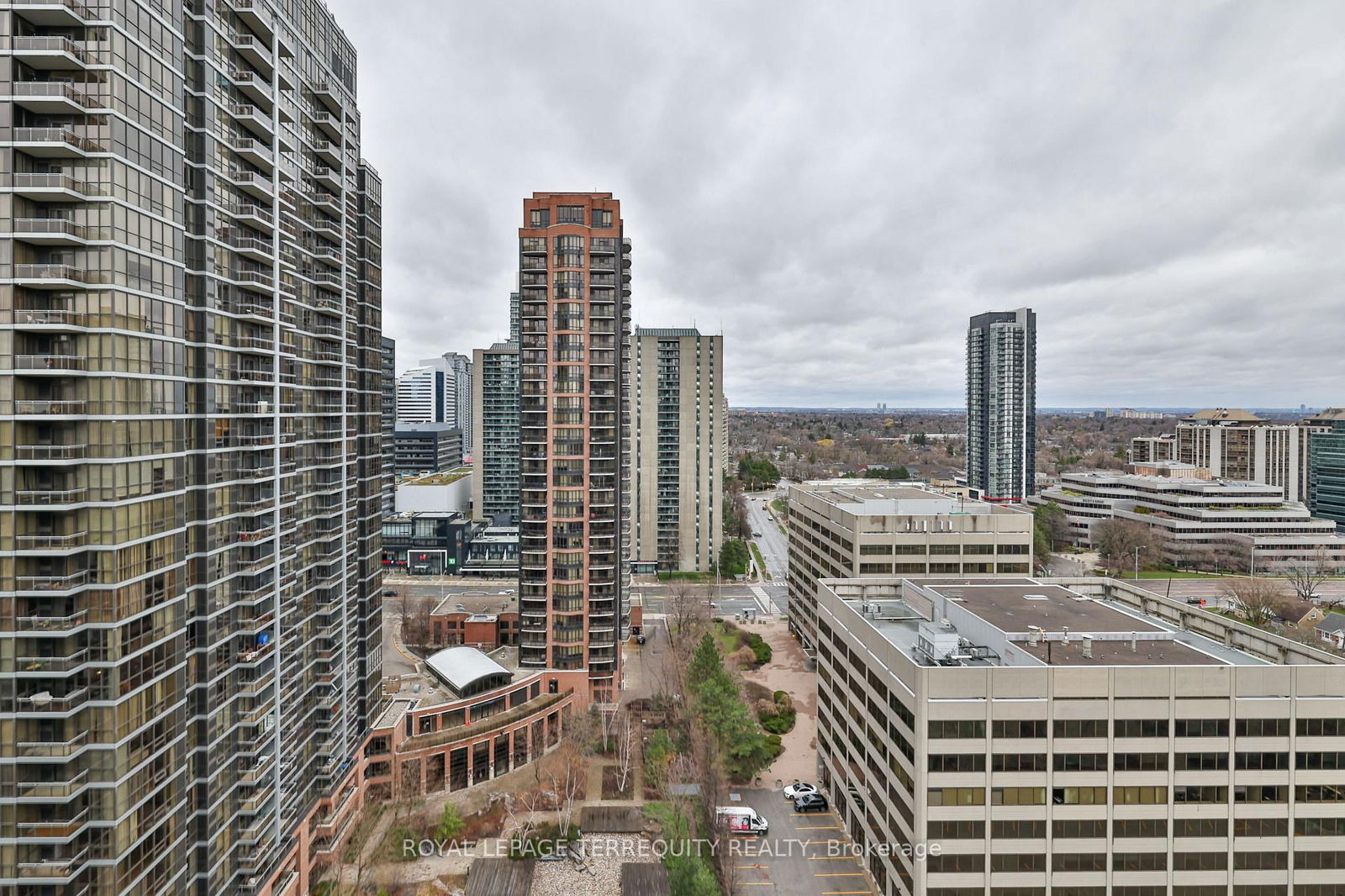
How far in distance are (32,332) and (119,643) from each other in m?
10.5

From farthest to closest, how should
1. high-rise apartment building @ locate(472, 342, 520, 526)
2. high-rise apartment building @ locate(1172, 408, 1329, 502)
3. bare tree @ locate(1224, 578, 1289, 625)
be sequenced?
high-rise apartment building @ locate(1172, 408, 1329, 502), high-rise apartment building @ locate(472, 342, 520, 526), bare tree @ locate(1224, 578, 1289, 625)

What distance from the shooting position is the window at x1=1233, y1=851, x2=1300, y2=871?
2617 centimetres

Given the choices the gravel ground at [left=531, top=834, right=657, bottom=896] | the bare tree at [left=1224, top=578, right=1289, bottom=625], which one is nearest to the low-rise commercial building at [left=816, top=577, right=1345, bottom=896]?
the gravel ground at [left=531, top=834, right=657, bottom=896]

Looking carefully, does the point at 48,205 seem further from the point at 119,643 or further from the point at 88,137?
the point at 119,643

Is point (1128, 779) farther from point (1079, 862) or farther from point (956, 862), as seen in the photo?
point (956, 862)

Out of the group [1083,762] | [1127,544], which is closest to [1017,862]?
[1083,762]

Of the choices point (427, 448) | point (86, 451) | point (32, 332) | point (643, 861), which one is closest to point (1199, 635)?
point (643, 861)

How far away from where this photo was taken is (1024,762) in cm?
2630

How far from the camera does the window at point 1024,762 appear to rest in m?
26.3

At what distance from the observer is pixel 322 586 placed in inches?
1380

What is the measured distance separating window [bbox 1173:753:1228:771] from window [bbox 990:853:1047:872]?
683 centimetres

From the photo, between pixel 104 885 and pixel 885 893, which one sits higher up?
pixel 104 885

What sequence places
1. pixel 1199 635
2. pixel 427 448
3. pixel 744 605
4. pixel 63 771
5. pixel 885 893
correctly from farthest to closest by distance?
pixel 427 448
pixel 744 605
pixel 1199 635
pixel 885 893
pixel 63 771

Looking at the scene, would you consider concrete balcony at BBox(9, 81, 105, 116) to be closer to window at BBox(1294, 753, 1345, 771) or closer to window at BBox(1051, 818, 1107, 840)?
window at BBox(1051, 818, 1107, 840)
